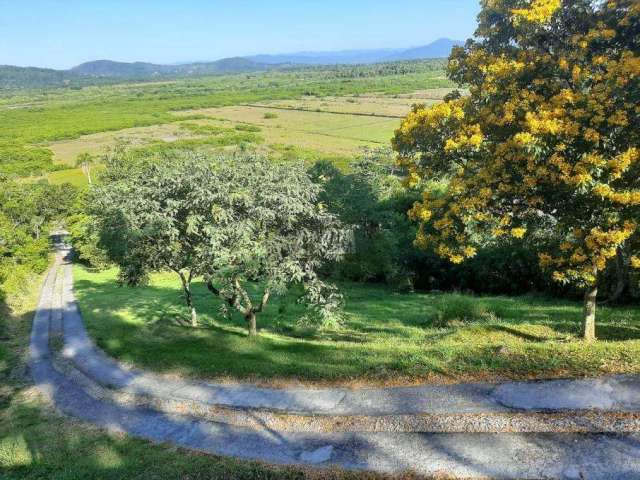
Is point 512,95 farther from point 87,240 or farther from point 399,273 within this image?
point 87,240

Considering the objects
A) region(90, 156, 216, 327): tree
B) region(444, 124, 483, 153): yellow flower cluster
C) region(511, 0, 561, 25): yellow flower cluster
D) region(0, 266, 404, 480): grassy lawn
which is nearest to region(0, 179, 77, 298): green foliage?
region(90, 156, 216, 327): tree

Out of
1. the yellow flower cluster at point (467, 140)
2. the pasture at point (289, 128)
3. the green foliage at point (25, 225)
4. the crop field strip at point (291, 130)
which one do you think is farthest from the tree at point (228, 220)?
the crop field strip at point (291, 130)

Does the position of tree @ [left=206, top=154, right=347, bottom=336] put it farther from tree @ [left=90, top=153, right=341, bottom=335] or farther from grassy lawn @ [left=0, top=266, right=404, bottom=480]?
grassy lawn @ [left=0, top=266, right=404, bottom=480]

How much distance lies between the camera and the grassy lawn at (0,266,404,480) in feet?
35.5

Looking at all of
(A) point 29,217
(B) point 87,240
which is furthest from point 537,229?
(A) point 29,217

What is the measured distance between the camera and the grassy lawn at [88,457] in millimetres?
10820

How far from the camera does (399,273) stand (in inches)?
1443

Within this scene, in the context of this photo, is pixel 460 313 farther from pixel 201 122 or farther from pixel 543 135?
pixel 201 122

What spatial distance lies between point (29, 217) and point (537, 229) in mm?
55813

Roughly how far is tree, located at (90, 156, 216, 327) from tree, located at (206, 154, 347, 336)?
516 mm

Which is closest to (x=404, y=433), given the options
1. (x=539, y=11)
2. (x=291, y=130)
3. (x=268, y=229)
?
(x=268, y=229)

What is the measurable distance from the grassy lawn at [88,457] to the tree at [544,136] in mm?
8296

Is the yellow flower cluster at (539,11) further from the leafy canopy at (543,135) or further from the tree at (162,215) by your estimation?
the tree at (162,215)

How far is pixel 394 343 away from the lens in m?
18.3
